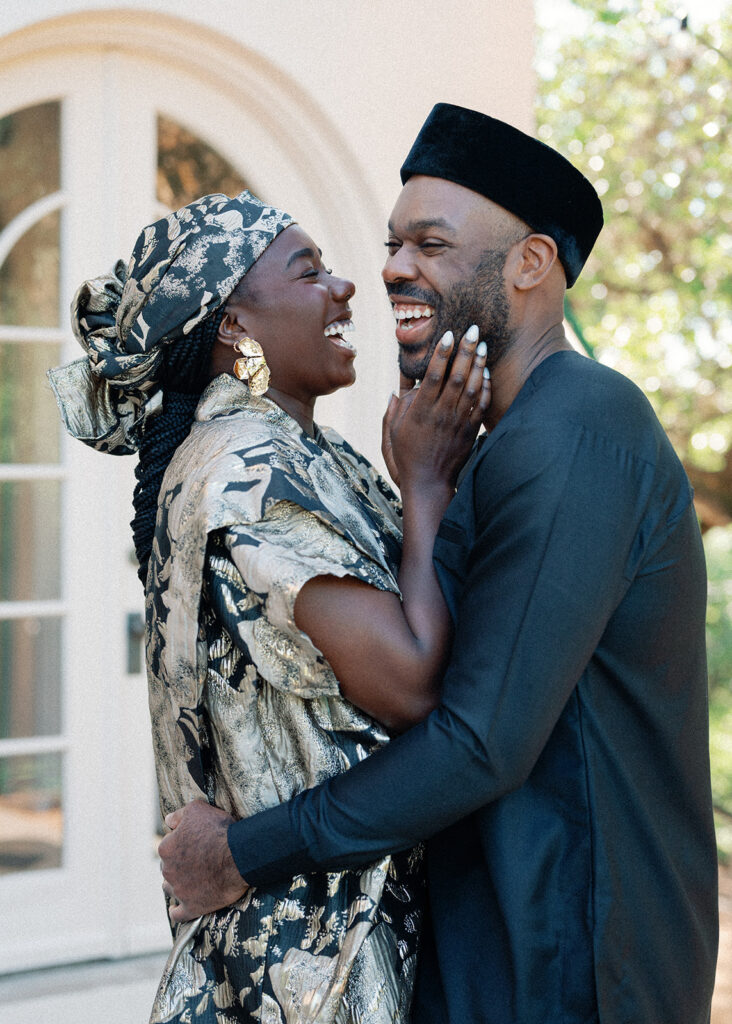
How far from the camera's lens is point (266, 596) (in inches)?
63.5

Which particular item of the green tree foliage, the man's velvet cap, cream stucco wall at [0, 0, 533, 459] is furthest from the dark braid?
the green tree foliage

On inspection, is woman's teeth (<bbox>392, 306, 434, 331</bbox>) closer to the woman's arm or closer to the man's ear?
the man's ear

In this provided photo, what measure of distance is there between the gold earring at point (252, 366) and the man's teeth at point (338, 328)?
0.16 metres

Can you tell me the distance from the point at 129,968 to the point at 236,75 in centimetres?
291

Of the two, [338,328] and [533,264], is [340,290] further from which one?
[533,264]

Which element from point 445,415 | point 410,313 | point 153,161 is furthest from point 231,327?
point 153,161

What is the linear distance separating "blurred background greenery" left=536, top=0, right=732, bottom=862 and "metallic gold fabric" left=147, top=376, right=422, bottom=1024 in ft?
25.3

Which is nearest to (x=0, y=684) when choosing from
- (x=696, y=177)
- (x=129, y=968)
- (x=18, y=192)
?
(x=129, y=968)

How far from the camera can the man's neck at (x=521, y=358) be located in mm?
1896

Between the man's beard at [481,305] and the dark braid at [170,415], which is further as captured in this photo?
the dark braid at [170,415]

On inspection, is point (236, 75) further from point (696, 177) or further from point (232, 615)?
point (696, 177)

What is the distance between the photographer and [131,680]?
11.7 feet

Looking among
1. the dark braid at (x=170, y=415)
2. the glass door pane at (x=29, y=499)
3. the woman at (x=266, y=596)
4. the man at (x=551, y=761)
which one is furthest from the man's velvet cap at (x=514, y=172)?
the glass door pane at (x=29, y=499)

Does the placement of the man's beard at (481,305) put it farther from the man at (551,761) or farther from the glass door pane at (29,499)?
the glass door pane at (29,499)
